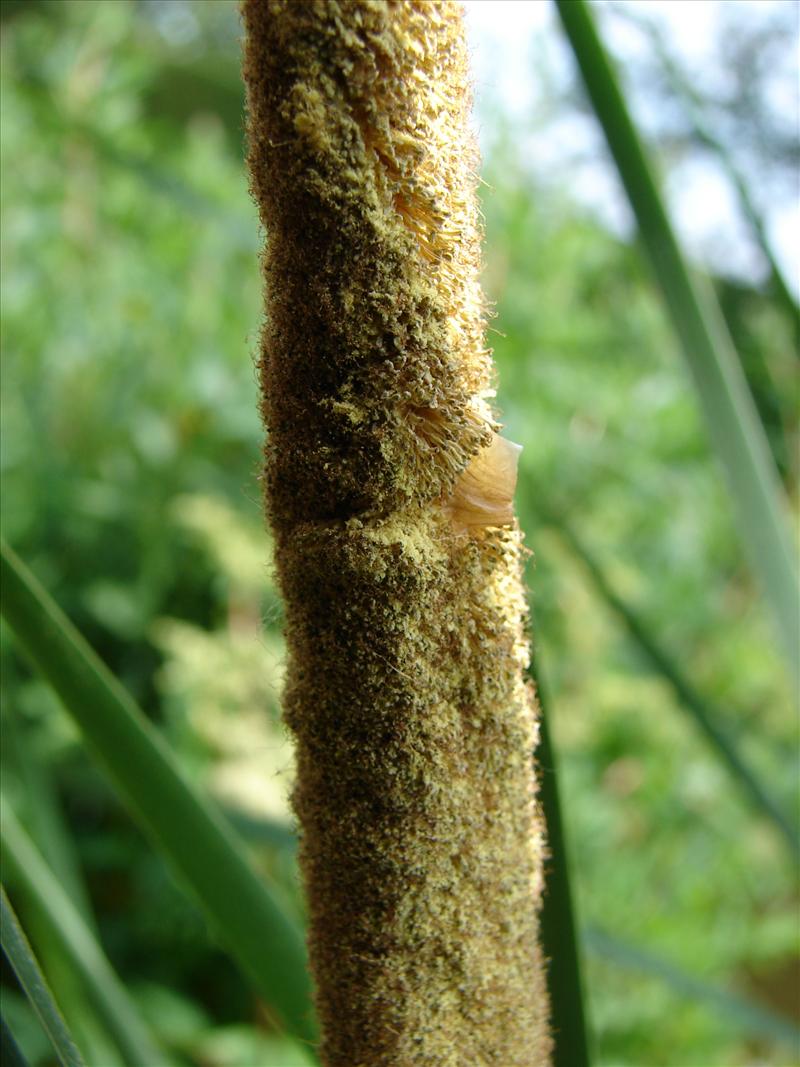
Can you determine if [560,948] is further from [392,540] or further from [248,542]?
[248,542]

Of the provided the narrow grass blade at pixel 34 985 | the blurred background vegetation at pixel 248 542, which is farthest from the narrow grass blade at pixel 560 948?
the blurred background vegetation at pixel 248 542

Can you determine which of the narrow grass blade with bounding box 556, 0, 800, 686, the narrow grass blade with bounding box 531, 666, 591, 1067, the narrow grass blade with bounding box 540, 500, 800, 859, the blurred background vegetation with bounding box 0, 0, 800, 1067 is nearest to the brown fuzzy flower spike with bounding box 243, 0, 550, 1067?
the narrow grass blade with bounding box 531, 666, 591, 1067

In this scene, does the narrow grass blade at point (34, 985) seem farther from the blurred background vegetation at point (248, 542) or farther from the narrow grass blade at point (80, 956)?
the blurred background vegetation at point (248, 542)

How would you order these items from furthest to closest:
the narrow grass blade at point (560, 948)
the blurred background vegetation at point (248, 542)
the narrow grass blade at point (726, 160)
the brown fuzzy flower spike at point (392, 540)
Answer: the blurred background vegetation at point (248, 542)
the narrow grass blade at point (726, 160)
the narrow grass blade at point (560, 948)
the brown fuzzy flower spike at point (392, 540)

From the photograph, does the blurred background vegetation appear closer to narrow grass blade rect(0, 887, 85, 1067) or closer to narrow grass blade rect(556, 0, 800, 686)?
narrow grass blade rect(556, 0, 800, 686)

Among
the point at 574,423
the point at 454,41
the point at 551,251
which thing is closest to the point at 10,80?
the point at 551,251

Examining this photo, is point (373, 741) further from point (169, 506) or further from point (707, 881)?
point (707, 881)
